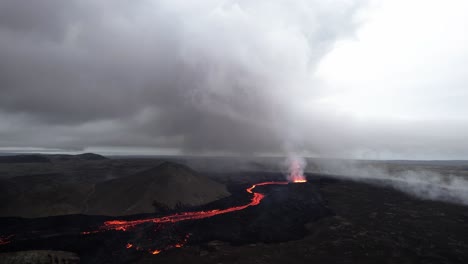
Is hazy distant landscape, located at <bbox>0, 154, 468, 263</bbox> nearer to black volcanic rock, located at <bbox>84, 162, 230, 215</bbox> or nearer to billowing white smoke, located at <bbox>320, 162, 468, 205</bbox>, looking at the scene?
black volcanic rock, located at <bbox>84, 162, 230, 215</bbox>

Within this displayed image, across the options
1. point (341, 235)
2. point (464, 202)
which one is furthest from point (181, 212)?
point (464, 202)

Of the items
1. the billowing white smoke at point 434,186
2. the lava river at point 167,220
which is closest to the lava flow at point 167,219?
the lava river at point 167,220

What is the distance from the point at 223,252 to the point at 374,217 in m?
39.2

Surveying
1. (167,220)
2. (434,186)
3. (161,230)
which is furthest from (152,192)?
(434,186)

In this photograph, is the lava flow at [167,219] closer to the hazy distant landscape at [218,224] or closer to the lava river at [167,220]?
the lava river at [167,220]

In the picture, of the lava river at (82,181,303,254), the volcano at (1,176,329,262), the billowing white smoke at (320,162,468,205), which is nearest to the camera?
the volcano at (1,176,329,262)

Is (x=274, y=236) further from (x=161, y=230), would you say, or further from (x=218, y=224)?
(x=161, y=230)

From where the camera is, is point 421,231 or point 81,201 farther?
point 81,201

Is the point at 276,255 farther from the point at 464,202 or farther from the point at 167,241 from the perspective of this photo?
the point at 464,202

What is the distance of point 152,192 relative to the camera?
240 ft

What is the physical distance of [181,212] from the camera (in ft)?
217

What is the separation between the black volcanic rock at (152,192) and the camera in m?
66.5

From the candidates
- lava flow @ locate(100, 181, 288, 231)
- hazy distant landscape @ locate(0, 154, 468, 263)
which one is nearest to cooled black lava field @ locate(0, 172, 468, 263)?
hazy distant landscape @ locate(0, 154, 468, 263)

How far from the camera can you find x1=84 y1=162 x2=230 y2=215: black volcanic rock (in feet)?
218
